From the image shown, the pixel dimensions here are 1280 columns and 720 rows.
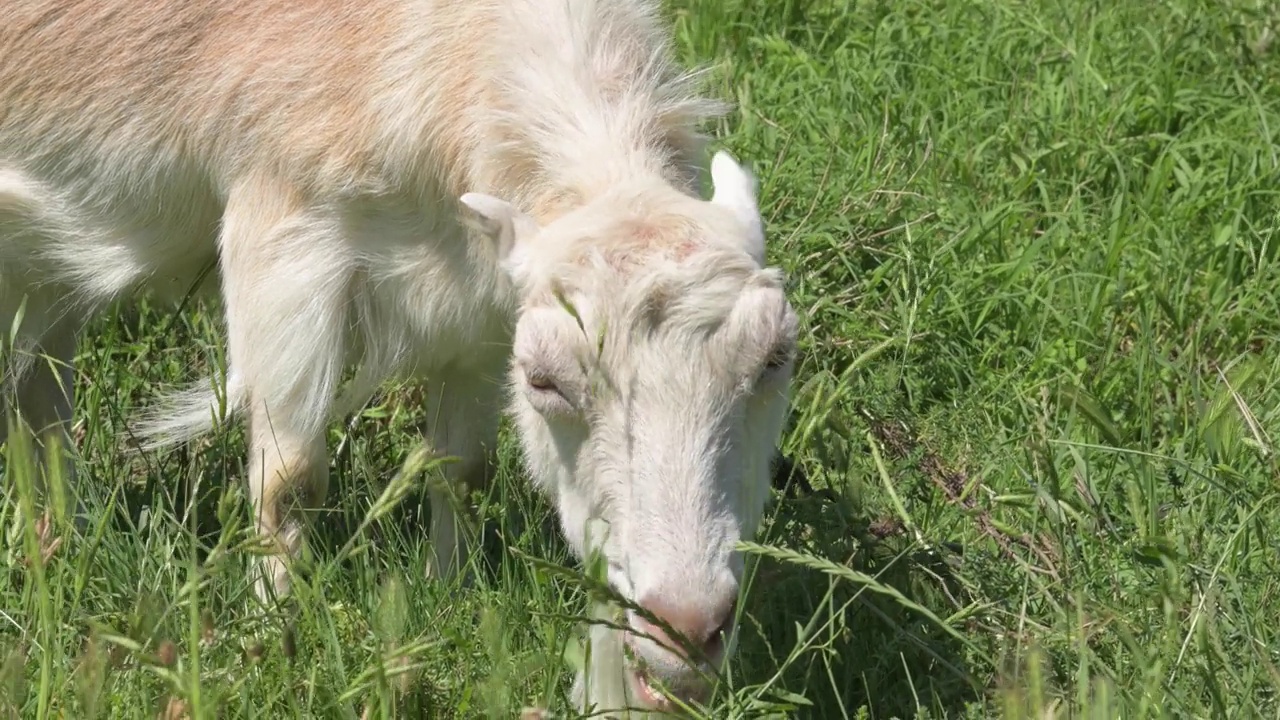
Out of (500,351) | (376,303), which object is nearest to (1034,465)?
(500,351)

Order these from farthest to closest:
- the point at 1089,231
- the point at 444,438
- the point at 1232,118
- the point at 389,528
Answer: the point at 1232,118
the point at 1089,231
the point at 444,438
the point at 389,528

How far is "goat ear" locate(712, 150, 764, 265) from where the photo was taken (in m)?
3.93

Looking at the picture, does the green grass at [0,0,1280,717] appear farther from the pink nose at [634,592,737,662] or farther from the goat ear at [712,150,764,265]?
the goat ear at [712,150,764,265]

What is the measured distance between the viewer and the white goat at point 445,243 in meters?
3.58

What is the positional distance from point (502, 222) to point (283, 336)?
0.99m

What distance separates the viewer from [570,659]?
11.3ft

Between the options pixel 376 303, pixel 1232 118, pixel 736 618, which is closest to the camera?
pixel 736 618

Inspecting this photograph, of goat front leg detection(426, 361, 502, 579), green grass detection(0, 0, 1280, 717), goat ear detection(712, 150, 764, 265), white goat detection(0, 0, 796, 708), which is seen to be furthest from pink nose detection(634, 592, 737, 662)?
goat front leg detection(426, 361, 502, 579)

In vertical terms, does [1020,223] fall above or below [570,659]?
below

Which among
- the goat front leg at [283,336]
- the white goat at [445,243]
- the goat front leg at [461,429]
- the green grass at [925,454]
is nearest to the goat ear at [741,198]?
the white goat at [445,243]

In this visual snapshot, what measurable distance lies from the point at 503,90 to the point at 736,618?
1.68m

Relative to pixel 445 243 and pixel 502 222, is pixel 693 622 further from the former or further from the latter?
pixel 445 243

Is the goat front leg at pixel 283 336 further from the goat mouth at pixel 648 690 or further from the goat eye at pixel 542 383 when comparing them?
the goat mouth at pixel 648 690

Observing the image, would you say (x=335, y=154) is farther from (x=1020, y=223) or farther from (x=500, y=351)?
(x=1020, y=223)
